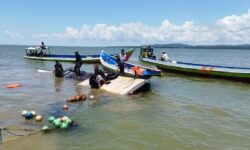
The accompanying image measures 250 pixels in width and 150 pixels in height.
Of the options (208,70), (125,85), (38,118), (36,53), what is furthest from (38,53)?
(38,118)

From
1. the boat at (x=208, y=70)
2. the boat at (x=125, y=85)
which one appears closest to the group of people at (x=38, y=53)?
the boat at (x=208, y=70)

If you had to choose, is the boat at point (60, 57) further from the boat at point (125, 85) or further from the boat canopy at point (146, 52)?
the boat at point (125, 85)

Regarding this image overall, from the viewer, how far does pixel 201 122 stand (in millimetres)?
11555

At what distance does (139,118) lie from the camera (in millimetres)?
11820

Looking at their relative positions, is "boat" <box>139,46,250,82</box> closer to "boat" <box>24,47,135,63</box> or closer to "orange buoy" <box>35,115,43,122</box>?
"boat" <box>24,47,135,63</box>

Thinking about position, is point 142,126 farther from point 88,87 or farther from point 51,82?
point 51,82

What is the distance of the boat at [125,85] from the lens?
16.4 metres

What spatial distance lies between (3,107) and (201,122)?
830cm

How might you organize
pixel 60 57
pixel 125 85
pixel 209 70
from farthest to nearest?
pixel 60 57, pixel 209 70, pixel 125 85

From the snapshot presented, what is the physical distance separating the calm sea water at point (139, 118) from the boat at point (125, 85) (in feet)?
1.57

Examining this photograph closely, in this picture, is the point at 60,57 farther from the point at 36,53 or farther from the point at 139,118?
the point at 139,118

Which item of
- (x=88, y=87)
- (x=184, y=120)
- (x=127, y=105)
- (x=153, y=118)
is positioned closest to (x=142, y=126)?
(x=153, y=118)

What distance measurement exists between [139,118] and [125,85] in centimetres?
547

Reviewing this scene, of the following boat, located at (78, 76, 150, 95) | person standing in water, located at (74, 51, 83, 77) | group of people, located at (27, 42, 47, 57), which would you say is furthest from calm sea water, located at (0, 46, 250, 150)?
group of people, located at (27, 42, 47, 57)
